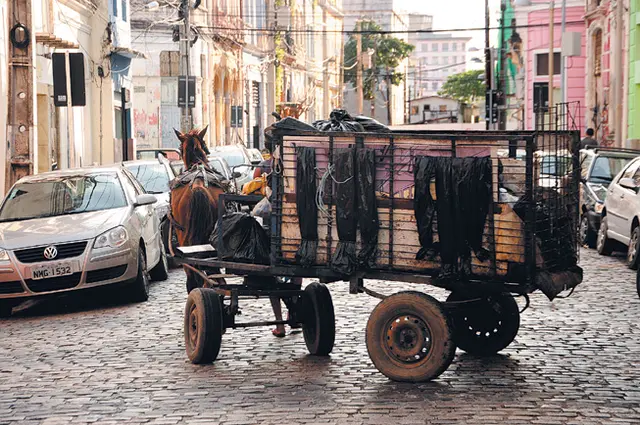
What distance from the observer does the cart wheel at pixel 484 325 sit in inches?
396

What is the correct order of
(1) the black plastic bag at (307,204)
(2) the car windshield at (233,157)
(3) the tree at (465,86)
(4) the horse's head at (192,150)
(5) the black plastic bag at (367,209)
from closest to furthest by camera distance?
1. (5) the black plastic bag at (367,209)
2. (1) the black plastic bag at (307,204)
3. (4) the horse's head at (192,150)
4. (2) the car windshield at (233,157)
5. (3) the tree at (465,86)

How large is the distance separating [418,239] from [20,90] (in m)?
11.4

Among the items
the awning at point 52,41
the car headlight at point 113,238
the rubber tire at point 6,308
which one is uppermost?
the awning at point 52,41

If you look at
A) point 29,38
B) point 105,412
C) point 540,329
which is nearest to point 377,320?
point 105,412

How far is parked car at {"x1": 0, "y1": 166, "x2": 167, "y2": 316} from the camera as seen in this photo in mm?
13477

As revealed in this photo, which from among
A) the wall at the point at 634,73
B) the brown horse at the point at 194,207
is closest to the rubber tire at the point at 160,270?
the brown horse at the point at 194,207

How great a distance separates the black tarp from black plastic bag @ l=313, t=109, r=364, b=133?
0.95 meters

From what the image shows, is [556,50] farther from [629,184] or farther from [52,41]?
[629,184]

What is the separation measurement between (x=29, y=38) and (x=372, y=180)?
10995 millimetres

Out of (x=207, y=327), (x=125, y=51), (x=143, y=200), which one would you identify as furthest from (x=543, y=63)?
(x=207, y=327)

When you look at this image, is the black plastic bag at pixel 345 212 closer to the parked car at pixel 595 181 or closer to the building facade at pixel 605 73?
the parked car at pixel 595 181

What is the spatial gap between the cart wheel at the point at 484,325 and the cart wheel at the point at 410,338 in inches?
44.5

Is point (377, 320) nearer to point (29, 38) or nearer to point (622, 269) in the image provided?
point (622, 269)

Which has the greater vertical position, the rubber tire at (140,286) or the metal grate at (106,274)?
the metal grate at (106,274)
